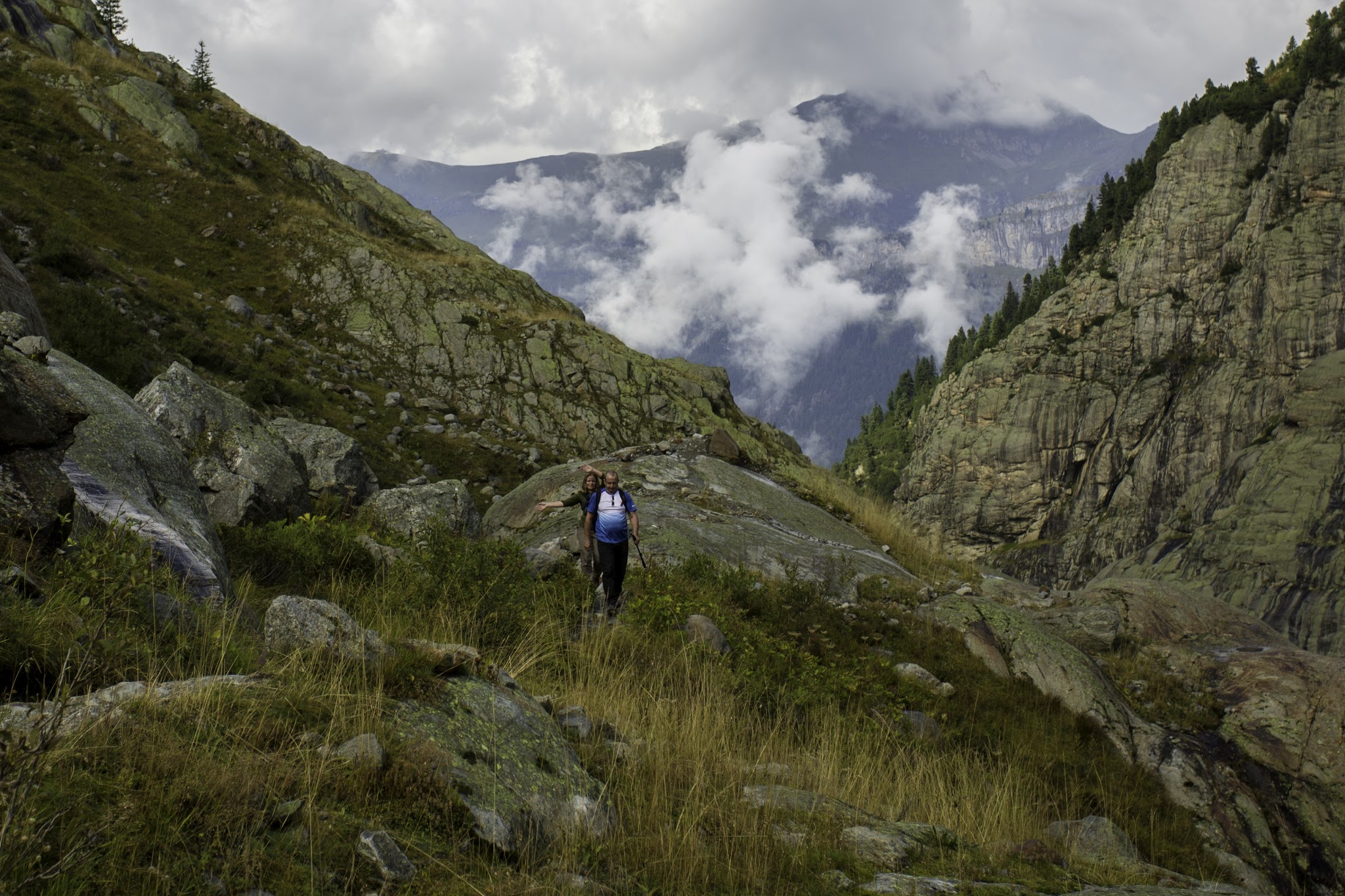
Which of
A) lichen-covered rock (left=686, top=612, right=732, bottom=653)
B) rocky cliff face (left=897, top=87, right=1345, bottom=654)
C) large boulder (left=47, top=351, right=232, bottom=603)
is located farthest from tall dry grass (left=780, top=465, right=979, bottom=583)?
rocky cliff face (left=897, top=87, right=1345, bottom=654)

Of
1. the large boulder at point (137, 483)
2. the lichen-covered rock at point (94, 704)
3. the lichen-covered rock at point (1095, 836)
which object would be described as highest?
the large boulder at point (137, 483)

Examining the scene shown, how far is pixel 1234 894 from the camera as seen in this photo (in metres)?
4.22

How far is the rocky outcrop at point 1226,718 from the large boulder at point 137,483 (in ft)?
32.6

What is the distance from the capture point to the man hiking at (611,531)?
9.61m

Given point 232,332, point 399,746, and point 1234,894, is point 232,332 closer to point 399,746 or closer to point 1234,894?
point 399,746

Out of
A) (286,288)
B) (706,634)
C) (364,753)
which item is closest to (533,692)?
(364,753)

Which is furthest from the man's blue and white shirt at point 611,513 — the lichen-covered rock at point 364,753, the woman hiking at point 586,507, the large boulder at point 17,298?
the large boulder at point 17,298

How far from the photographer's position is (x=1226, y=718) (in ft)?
35.3

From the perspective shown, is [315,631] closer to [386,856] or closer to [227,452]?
[386,856]

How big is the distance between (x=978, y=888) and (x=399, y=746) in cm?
298

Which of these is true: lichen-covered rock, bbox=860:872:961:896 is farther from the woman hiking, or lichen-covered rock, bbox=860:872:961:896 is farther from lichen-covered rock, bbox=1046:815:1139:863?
the woman hiking

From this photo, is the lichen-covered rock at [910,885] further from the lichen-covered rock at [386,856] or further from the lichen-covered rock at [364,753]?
the lichen-covered rock at [364,753]

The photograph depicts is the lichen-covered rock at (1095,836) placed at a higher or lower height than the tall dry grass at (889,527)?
lower

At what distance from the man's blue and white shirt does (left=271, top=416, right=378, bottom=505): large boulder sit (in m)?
4.83
